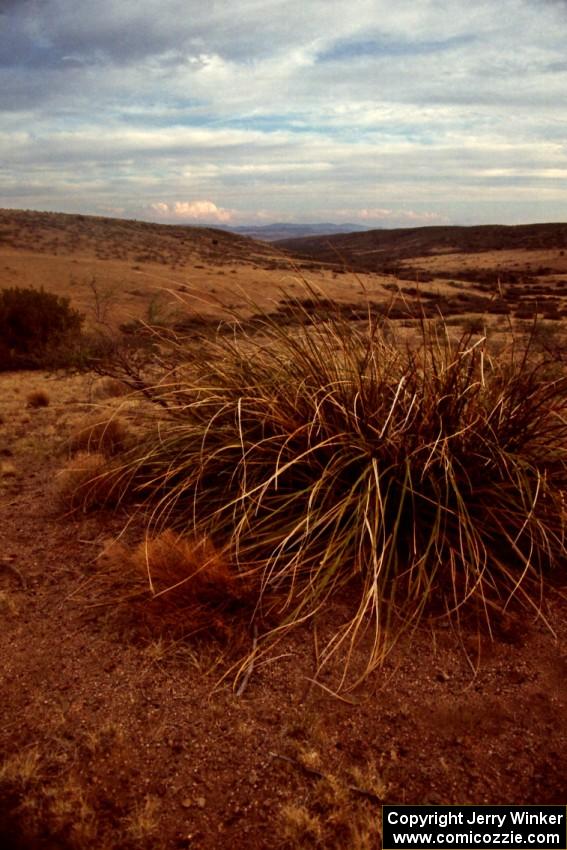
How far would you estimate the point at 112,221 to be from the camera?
6719 cm

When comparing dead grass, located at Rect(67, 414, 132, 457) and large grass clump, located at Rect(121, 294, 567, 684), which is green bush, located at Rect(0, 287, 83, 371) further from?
large grass clump, located at Rect(121, 294, 567, 684)

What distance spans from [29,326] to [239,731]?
43.5 ft

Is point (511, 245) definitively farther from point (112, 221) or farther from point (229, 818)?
point (229, 818)

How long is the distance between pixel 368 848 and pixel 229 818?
0.42 meters

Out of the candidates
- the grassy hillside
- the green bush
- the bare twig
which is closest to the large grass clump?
the bare twig

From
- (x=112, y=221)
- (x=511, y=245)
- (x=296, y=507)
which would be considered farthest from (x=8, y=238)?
(x=511, y=245)

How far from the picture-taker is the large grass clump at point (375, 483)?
9.59ft

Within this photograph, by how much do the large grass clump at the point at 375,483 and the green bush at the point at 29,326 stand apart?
10071mm

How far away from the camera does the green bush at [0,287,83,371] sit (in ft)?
42.3

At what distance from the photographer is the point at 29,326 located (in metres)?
13.9

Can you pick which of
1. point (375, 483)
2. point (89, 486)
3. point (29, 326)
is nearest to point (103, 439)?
point (89, 486)

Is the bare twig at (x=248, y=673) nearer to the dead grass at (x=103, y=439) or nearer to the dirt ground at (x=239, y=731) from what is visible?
the dirt ground at (x=239, y=731)

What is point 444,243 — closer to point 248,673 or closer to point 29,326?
point 29,326

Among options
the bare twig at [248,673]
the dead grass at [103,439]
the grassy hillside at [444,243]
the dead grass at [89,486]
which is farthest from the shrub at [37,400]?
the grassy hillside at [444,243]
